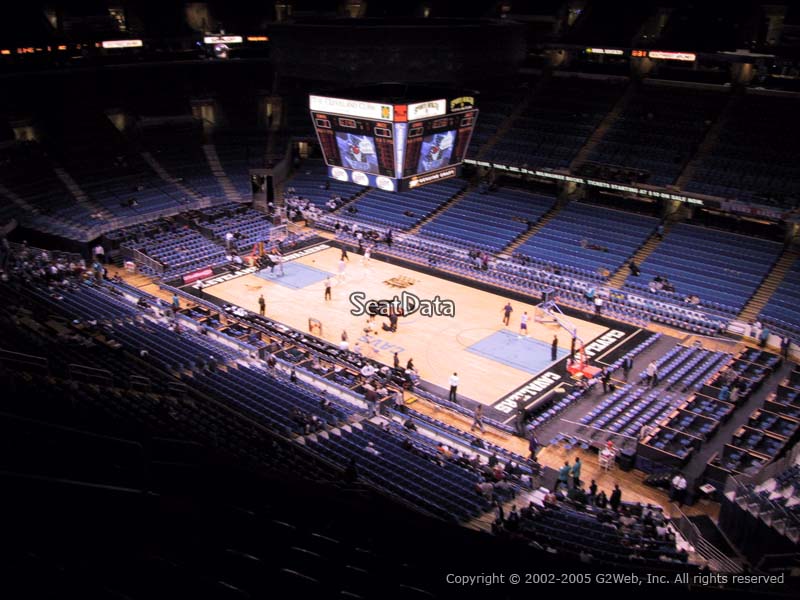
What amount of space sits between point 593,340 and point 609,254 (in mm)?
7310

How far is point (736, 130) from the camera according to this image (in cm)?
3584

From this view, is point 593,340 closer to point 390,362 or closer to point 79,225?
point 390,362

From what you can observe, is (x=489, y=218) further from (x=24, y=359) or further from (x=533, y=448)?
(x=24, y=359)

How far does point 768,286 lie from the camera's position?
Answer: 1161 inches

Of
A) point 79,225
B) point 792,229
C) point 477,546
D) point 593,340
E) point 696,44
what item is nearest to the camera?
point 477,546

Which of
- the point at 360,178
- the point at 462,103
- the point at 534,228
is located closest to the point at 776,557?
the point at 462,103

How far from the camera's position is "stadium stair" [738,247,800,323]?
92.8 ft

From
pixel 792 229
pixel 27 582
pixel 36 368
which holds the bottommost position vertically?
pixel 792 229

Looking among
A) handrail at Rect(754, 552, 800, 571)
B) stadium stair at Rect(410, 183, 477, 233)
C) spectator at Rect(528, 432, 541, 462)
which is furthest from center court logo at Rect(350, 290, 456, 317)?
handrail at Rect(754, 552, 800, 571)

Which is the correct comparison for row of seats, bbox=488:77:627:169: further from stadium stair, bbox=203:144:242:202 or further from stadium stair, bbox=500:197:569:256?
stadium stair, bbox=203:144:242:202

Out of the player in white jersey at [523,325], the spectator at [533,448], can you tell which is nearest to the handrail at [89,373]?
the spectator at [533,448]

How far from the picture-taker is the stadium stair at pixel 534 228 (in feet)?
116

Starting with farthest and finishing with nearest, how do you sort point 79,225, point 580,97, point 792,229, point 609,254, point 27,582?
1. point 580,97
2. point 79,225
3. point 609,254
4. point 792,229
5. point 27,582

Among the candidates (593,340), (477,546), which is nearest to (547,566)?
(477,546)
